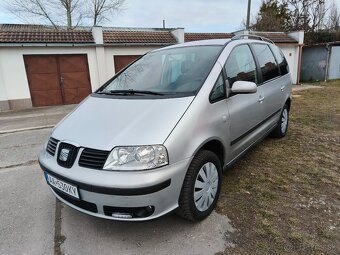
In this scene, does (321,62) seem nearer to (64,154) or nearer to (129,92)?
(129,92)

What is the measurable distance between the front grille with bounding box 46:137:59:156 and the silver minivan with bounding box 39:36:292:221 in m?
0.01

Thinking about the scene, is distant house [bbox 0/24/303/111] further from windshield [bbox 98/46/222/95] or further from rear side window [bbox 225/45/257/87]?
rear side window [bbox 225/45/257/87]

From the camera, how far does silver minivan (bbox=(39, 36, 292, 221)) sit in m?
2.04

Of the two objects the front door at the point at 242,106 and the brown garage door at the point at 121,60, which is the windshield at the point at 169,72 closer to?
the front door at the point at 242,106

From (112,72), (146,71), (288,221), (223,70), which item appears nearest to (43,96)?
(112,72)

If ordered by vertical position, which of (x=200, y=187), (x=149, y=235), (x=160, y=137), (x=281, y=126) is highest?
(x=160, y=137)

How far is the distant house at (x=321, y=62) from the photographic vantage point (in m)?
16.8

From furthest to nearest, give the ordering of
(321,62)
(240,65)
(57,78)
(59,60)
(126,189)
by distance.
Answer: (321,62), (57,78), (59,60), (240,65), (126,189)

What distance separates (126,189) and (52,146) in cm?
100

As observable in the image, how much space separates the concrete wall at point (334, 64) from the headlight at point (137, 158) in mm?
18697

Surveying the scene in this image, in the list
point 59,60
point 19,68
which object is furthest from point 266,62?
point 19,68

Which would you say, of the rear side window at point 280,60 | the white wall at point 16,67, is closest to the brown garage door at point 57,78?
the white wall at point 16,67

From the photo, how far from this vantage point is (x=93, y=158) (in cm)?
211

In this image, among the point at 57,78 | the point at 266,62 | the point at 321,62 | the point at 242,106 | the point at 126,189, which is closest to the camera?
the point at 126,189
